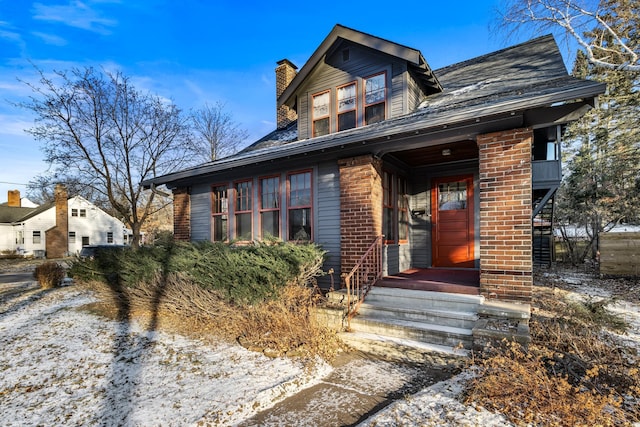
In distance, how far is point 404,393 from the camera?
3.21m

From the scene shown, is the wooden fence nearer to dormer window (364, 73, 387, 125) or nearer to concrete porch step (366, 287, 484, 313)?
concrete porch step (366, 287, 484, 313)

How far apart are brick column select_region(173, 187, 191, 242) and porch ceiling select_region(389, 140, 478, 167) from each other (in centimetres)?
631

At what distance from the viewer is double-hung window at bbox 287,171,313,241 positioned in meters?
7.26

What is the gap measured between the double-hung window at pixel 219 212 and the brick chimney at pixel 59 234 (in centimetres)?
2527

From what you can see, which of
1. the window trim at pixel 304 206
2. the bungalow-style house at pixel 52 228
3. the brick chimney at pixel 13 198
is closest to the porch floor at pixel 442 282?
the window trim at pixel 304 206

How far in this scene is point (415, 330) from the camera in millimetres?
4473

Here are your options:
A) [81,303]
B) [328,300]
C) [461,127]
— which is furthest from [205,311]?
[461,127]

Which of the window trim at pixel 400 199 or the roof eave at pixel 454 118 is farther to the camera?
the window trim at pixel 400 199

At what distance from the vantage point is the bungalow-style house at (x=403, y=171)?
475 centimetres

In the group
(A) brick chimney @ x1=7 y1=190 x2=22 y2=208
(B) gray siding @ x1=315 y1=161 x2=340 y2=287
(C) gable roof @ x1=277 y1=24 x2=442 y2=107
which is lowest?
(B) gray siding @ x1=315 y1=161 x2=340 y2=287

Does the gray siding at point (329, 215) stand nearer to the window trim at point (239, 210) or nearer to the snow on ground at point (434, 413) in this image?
the window trim at point (239, 210)

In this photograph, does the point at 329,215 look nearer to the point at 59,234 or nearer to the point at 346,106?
the point at 346,106

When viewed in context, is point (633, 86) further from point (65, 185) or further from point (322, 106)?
point (65, 185)

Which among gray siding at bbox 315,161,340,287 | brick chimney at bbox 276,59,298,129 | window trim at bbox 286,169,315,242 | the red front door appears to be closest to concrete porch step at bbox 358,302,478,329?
gray siding at bbox 315,161,340,287
